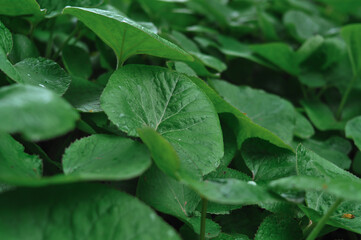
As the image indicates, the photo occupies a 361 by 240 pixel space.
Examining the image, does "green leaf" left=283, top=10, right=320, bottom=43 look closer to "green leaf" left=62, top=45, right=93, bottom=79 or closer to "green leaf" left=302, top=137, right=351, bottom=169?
"green leaf" left=302, top=137, right=351, bottom=169

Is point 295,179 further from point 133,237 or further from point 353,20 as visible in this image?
point 353,20

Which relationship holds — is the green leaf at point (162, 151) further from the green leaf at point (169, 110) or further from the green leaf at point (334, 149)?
the green leaf at point (334, 149)

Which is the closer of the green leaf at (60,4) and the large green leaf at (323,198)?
the large green leaf at (323,198)

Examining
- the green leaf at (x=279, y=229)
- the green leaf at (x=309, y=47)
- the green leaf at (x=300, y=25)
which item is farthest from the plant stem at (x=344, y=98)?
the green leaf at (x=279, y=229)

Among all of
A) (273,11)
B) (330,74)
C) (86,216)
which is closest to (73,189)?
(86,216)

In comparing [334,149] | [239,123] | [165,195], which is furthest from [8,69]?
[334,149]

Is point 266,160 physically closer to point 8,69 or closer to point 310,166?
point 310,166
